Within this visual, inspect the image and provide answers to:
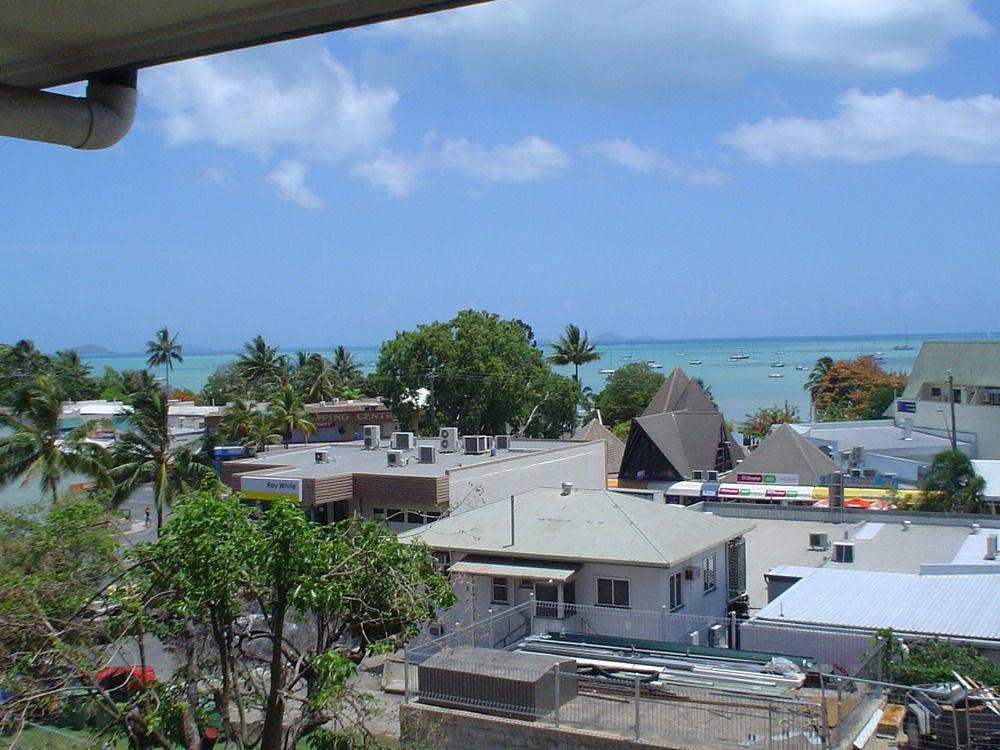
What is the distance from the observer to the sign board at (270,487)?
1172 inches

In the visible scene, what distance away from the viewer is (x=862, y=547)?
27.3 metres

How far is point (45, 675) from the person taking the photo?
26.9 ft

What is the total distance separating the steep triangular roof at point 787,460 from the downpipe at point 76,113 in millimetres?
43881

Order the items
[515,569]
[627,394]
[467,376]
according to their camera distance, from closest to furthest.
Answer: [515,569], [467,376], [627,394]

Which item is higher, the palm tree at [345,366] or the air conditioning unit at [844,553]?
the palm tree at [345,366]

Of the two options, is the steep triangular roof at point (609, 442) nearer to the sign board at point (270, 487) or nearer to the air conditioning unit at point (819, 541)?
the sign board at point (270, 487)

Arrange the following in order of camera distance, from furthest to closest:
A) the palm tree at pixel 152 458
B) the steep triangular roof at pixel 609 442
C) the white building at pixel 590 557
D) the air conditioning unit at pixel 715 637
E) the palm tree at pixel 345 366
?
the palm tree at pixel 345 366 → the steep triangular roof at pixel 609 442 → the palm tree at pixel 152 458 → the white building at pixel 590 557 → the air conditioning unit at pixel 715 637

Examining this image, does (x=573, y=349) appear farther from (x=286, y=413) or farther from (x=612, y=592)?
(x=612, y=592)

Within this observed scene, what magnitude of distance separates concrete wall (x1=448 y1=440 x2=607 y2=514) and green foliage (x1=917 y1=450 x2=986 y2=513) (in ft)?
39.4

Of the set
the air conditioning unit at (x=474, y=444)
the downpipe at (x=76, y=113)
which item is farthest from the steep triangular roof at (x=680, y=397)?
the downpipe at (x=76, y=113)

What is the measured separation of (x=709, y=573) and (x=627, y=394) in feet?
184

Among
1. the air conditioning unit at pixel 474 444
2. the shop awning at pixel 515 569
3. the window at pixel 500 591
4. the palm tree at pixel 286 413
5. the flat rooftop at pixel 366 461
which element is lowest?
the window at pixel 500 591

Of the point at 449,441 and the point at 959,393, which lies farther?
the point at 959,393

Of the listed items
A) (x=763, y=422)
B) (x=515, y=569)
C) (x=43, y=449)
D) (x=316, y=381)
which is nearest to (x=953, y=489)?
(x=515, y=569)
